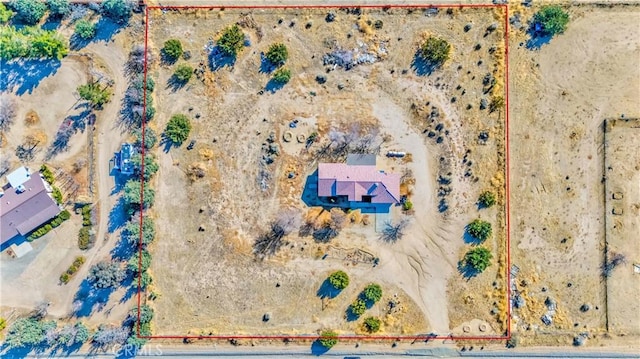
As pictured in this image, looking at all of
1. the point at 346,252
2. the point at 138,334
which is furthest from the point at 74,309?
the point at 346,252

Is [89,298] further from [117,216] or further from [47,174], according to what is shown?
[47,174]

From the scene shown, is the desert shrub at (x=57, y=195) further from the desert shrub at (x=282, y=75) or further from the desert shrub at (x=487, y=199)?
the desert shrub at (x=487, y=199)

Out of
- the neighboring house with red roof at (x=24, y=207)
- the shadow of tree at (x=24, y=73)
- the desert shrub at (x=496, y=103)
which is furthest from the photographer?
the shadow of tree at (x=24, y=73)

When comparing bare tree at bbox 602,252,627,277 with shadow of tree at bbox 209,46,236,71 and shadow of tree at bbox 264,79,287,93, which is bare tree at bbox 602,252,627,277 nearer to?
shadow of tree at bbox 264,79,287,93

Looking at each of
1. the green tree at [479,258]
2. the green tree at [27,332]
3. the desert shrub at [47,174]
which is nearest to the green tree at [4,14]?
the desert shrub at [47,174]

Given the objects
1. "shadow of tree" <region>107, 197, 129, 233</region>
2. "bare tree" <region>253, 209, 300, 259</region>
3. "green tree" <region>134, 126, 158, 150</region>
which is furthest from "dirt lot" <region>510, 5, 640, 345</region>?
"shadow of tree" <region>107, 197, 129, 233</region>

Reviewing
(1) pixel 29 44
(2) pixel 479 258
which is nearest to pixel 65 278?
(1) pixel 29 44
